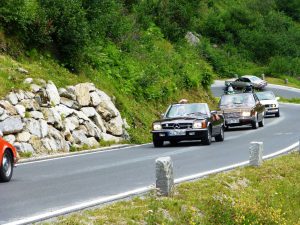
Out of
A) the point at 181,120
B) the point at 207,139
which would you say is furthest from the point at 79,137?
the point at 207,139

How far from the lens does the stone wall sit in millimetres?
20897

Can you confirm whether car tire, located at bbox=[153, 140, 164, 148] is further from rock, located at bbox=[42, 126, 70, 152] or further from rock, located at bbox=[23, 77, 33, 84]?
rock, located at bbox=[23, 77, 33, 84]

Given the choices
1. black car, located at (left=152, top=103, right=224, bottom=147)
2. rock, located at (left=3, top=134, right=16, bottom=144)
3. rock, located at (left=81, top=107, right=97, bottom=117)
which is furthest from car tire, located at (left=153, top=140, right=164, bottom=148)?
rock, located at (left=3, top=134, right=16, bottom=144)

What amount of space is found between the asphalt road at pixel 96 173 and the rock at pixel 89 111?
259cm

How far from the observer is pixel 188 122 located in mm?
23250

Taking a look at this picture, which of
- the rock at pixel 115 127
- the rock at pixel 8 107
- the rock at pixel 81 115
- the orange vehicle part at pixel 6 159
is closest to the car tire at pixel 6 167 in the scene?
the orange vehicle part at pixel 6 159

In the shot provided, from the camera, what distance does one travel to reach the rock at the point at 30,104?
22000mm

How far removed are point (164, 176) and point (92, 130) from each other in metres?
14.1

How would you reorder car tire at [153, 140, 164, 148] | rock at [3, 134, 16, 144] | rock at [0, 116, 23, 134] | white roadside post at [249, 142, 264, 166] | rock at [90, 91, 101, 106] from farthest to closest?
1. rock at [90, 91, 101, 106]
2. car tire at [153, 140, 164, 148]
3. rock at [0, 116, 23, 134]
4. rock at [3, 134, 16, 144]
5. white roadside post at [249, 142, 264, 166]

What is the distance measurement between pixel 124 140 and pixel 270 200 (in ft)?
45.1

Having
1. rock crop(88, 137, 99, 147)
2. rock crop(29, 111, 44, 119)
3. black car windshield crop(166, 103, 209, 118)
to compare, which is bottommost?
rock crop(88, 137, 99, 147)

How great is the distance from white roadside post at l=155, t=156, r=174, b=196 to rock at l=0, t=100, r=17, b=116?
1108 centimetres

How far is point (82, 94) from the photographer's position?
2548 centimetres

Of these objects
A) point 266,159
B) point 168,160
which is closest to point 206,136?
point 266,159
